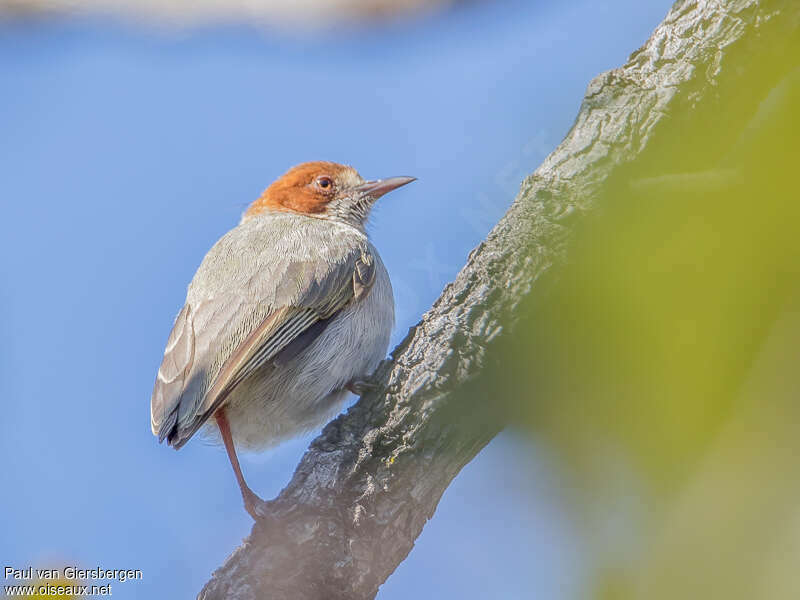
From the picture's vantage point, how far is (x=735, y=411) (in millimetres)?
1452

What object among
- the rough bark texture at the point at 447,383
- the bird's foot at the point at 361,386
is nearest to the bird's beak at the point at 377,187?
the bird's foot at the point at 361,386

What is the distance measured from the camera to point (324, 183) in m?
6.28

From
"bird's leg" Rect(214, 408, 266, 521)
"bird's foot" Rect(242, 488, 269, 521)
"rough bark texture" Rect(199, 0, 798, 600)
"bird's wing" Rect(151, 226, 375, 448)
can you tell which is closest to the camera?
"rough bark texture" Rect(199, 0, 798, 600)

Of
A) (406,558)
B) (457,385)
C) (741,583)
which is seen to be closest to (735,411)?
(741,583)

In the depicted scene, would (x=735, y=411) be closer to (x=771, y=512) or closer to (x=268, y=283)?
(x=771, y=512)

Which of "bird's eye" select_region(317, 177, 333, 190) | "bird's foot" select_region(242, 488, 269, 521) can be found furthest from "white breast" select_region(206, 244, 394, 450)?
"bird's eye" select_region(317, 177, 333, 190)

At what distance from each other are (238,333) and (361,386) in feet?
2.35

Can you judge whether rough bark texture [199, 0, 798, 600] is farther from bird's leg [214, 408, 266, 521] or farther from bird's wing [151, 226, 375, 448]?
bird's wing [151, 226, 375, 448]

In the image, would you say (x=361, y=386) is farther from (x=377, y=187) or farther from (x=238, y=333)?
(x=377, y=187)

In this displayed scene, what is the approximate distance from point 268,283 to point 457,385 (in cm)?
153

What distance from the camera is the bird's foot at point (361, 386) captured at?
12.8 ft

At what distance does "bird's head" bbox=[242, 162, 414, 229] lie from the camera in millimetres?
6191

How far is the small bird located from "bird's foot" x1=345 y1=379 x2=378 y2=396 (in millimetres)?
12

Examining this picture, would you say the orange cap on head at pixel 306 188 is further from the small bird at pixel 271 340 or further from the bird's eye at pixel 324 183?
the small bird at pixel 271 340
